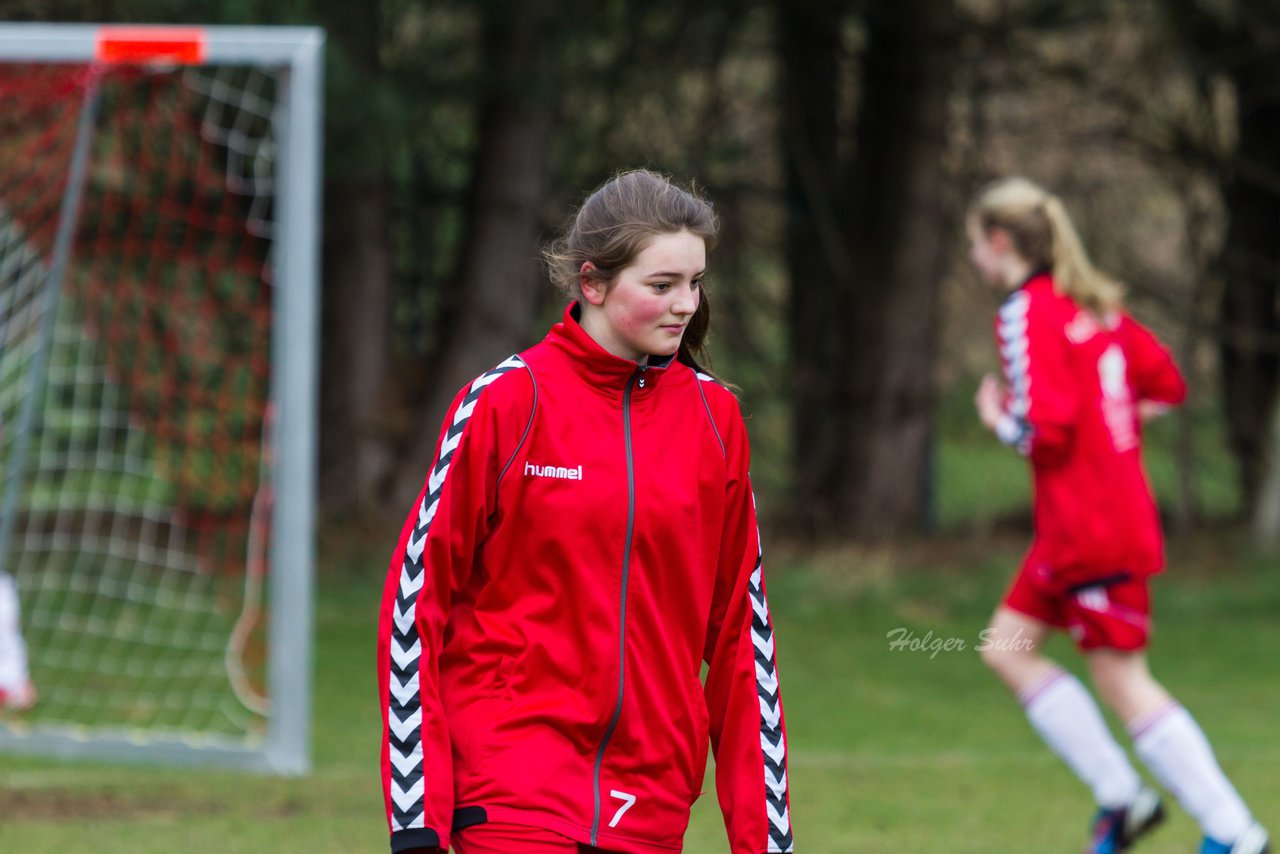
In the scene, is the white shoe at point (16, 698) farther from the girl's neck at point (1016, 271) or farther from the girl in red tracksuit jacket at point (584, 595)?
the girl in red tracksuit jacket at point (584, 595)

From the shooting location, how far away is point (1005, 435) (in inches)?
203

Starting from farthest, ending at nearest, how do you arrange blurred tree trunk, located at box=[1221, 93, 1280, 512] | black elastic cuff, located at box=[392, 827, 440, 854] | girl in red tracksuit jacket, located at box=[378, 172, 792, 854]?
blurred tree trunk, located at box=[1221, 93, 1280, 512]
girl in red tracksuit jacket, located at box=[378, 172, 792, 854]
black elastic cuff, located at box=[392, 827, 440, 854]

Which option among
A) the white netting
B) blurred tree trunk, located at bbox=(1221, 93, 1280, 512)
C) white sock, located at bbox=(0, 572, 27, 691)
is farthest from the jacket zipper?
blurred tree trunk, located at bbox=(1221, 93, 1280, 512)

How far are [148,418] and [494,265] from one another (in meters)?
2.95

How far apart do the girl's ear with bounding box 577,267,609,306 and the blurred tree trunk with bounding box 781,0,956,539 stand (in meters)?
9.20

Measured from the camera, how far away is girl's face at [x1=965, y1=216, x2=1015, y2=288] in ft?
17.5

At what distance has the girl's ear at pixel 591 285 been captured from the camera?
112 inches

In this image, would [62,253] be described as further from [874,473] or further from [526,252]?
[874,473]

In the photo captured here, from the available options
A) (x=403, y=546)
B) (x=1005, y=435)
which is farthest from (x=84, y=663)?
(x=403, y=546)

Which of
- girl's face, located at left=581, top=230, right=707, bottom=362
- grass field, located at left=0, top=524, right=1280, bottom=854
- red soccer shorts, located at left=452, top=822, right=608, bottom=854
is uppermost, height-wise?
girl's face, located at left=581, top=230, right=707, bottom=362

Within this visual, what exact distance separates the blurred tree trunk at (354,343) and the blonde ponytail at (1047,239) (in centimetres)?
641

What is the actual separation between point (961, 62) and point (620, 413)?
31.4 ft

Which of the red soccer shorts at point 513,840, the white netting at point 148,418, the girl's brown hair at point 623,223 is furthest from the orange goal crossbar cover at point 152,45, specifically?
the red soccer shorts at point 513,840

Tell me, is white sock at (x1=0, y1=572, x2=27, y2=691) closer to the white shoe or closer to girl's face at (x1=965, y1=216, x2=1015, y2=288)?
the white shoe
